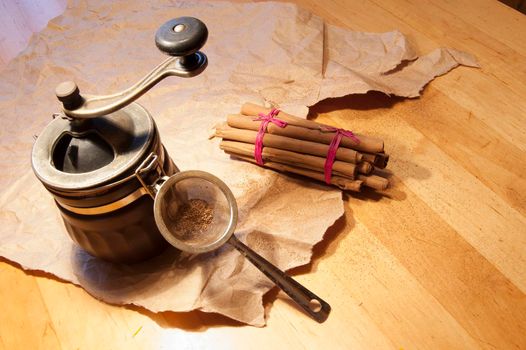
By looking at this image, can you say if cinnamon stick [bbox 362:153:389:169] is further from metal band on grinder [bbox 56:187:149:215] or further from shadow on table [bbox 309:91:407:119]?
metal band on grinder [bbox 56:187:149:215]

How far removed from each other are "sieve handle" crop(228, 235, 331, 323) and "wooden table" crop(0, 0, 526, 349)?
0.02 metres

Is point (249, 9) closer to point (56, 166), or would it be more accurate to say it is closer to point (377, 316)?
point (56, 166)

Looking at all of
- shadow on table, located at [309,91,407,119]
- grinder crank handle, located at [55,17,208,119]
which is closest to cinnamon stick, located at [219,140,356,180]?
shadow on table, located at [309,91,407,119]

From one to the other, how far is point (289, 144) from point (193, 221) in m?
0.24

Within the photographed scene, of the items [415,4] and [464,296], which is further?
[415,4]

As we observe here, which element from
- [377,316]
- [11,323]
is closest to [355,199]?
[377,316]

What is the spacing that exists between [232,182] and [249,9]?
56cm

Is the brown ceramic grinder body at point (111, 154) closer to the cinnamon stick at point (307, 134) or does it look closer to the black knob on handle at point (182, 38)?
the black knob on handle at point (182, 38)

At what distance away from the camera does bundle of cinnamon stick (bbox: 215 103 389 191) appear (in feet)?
2.73

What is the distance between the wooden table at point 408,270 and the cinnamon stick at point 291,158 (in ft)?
0.25

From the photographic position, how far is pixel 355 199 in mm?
870

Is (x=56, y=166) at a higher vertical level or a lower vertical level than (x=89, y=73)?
higher

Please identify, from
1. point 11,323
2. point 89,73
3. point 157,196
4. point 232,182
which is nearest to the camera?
point 157,196

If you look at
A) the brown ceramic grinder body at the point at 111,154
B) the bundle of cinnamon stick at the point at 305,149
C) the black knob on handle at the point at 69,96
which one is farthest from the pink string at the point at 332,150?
the black knob on handle at the point at 69,96
